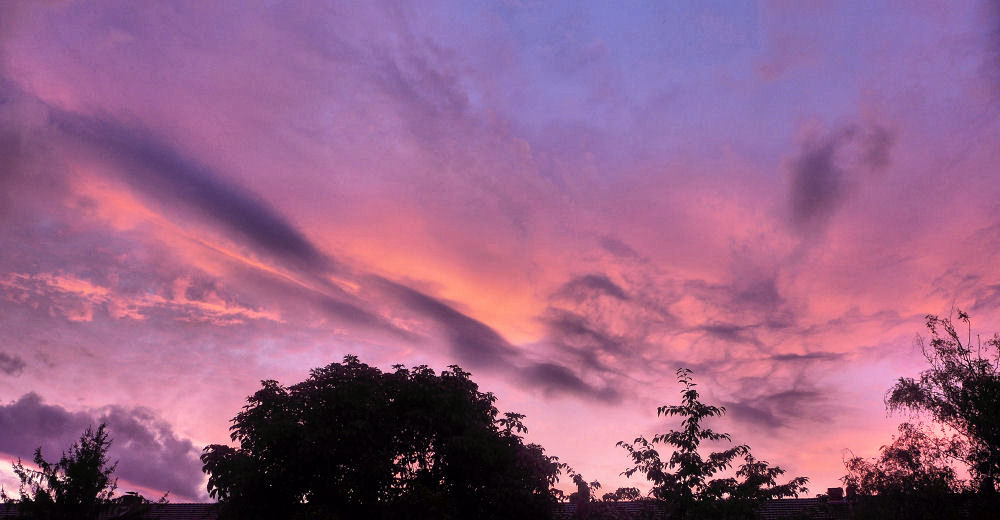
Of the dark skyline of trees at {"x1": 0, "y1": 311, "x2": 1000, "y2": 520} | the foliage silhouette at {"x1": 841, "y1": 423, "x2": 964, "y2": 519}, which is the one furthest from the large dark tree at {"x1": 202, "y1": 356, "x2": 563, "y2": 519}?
the foliage silhouette at {"x1": 841, "y1": 423, "x2": 964, "y2": 519}

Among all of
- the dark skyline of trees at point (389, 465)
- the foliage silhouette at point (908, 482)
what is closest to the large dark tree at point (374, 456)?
the dark skyline of trees at point (389, 465)

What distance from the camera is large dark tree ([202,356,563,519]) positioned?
24156mm

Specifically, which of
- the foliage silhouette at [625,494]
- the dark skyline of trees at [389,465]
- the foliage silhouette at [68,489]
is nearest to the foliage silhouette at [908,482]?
the dark skyline of trees at [389,465]

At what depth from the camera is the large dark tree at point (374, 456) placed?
24156mm

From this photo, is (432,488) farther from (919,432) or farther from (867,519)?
(919,432)

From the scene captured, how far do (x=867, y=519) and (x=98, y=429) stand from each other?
3297 centimetres

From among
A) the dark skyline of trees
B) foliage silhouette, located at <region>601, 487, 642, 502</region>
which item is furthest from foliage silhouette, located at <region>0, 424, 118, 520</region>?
foliage silhouette, located at <region>601, 487, 642, 502</region>

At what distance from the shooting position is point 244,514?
24438 millimetres

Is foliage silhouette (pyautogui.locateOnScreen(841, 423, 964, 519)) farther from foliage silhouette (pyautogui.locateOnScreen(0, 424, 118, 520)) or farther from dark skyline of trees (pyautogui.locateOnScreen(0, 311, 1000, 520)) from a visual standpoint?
foliage silhouette (pyautogui.locateOnScreen(0, 424, 118, 520))

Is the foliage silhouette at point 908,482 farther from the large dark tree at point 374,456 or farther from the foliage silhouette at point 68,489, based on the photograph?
the foliage silhouette at point 68,489

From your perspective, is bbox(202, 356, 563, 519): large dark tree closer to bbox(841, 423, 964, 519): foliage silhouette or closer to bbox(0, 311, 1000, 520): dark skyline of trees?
bbox(0, 311, 1000, 520): dark skyline of trees

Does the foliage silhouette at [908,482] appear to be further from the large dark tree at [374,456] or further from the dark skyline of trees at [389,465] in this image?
the large dark tree at [374,456]

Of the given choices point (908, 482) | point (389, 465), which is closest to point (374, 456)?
point (389, 465)

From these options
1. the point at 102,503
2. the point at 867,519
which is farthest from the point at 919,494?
the point at 102,503
